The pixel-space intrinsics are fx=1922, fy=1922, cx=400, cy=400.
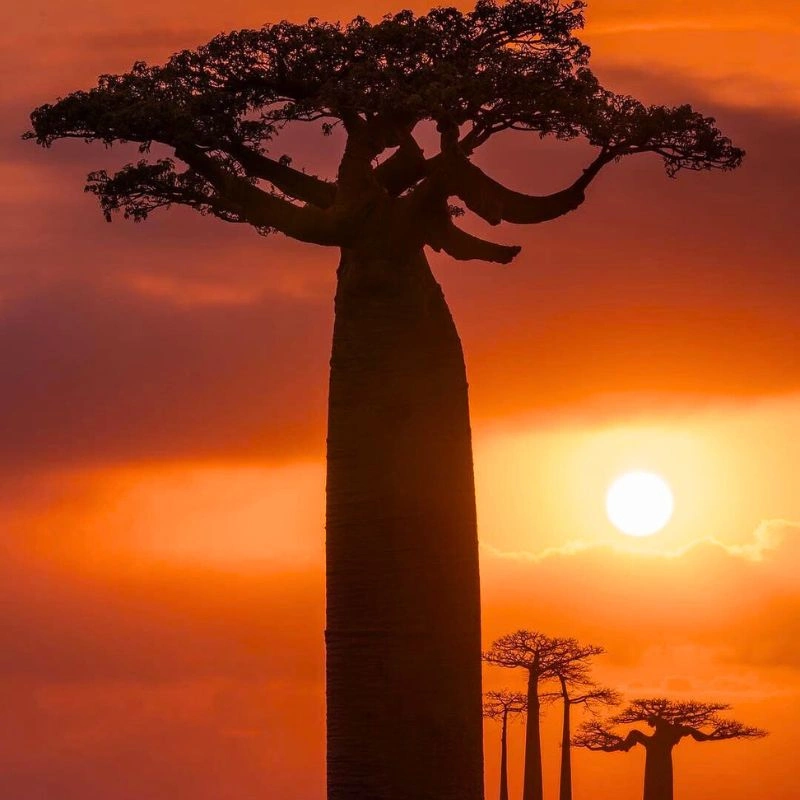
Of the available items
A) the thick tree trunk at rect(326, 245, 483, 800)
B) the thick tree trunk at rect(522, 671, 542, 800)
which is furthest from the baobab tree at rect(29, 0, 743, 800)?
the thick tree trunk at rect(522, 671, 542, 800)

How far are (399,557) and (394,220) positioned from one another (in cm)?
335

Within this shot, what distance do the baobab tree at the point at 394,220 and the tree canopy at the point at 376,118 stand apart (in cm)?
2

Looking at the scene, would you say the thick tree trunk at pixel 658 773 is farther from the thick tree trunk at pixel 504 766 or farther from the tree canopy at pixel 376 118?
the tree canopy at pixel 376 118

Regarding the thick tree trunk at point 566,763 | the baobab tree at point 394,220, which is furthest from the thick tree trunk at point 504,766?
the baobab tree at point 394,220

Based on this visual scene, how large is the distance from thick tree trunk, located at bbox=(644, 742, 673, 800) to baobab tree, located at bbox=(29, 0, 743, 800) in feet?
67.0

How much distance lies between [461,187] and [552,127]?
1.25 metres

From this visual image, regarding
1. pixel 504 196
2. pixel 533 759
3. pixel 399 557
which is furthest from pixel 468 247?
pixel 533 759

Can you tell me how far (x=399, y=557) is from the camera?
18094 mm

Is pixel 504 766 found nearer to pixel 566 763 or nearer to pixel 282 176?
pixel 566 763

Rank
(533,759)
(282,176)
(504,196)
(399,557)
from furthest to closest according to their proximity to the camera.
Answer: (533,759), (282,176), (504,196), (399,557)

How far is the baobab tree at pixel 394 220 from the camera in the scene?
59.4ft

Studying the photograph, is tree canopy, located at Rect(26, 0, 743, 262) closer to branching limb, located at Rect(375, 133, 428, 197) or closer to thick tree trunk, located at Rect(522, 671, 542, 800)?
branching limb, located at Rect(375, 133, 428, 197)

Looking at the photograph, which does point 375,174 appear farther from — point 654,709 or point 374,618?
point 654,709

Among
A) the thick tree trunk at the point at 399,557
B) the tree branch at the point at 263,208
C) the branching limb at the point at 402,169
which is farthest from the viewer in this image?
the branching limb at the point at 402,169
